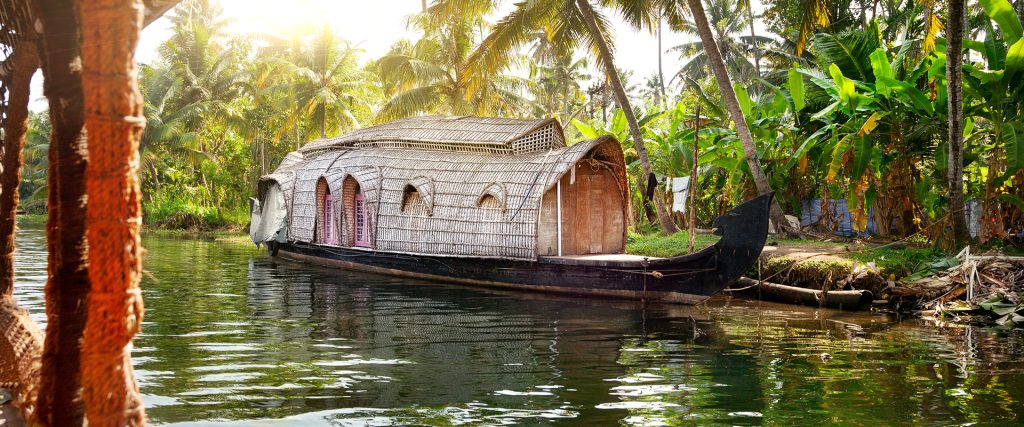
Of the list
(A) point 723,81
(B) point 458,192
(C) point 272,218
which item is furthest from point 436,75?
(A) point 723,81

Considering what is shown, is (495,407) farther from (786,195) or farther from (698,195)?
(698,195)

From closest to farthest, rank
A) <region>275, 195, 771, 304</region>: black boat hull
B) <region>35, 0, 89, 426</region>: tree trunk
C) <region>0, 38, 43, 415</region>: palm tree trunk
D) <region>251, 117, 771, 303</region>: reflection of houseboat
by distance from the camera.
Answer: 1. <region>35, 0, 89, 426</region>: tree trunk
2. <region>0, 38, 43, 415</region>: palm tree trunk
3. <region>275, 195, 771, 304</region>: black boat hull
4. <region>251, 117, 771, 303</region>: reflection of houseboat

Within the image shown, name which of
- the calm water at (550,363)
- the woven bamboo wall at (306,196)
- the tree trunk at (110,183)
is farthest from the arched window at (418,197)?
the tree trunk at (110,183)

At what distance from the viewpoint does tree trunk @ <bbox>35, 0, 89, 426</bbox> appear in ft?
7.57

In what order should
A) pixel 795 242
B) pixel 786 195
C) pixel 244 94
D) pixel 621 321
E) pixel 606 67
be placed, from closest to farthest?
pixel 621 321, pixel 795 242, pixel 606 67, pixel 786 195, pixel 244 94

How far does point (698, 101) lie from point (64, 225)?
13992mm

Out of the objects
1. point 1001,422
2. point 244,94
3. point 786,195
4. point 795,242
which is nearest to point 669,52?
point 244,94

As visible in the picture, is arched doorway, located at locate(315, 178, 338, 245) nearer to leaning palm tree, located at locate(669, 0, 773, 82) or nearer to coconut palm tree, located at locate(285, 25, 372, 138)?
coconut palm tree, located at locate(285, 25, 372, 138)

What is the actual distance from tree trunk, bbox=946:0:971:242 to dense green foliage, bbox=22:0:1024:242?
10.8 inches

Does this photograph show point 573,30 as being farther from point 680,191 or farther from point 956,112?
point 956,112

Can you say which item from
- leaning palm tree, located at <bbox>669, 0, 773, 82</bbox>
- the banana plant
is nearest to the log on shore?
the banana plant

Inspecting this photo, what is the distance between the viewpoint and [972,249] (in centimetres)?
914

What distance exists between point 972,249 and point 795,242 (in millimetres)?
2625

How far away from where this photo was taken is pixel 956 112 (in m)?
8.55
